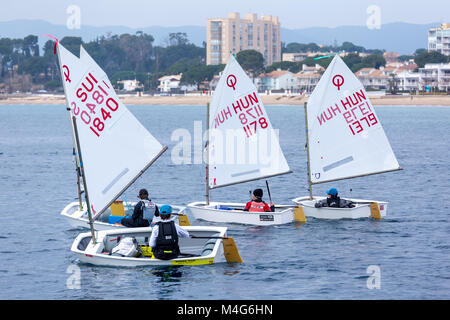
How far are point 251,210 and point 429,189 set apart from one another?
18.1 metres

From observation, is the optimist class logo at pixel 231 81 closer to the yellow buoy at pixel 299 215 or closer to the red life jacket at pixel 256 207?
the red life jacket at pixel 256 207

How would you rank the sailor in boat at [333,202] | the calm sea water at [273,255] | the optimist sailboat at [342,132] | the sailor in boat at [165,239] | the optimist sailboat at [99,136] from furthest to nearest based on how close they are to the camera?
the optimist sailboat at [342,132]
the sailor in boat at [333,202]
the optimist sailboat at [99,136]
the sailor in boat at [165,239]
the calm sea water at [273,255]

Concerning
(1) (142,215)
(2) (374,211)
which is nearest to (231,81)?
(2) (374,211)

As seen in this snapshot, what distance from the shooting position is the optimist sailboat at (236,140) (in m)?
29.9

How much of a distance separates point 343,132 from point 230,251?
34.5 ft

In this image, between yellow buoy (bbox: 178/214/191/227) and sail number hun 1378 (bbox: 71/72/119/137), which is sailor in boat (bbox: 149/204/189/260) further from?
yellow buoy (bbox: 178/214/191/227)

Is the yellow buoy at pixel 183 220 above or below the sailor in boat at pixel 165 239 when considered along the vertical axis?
below

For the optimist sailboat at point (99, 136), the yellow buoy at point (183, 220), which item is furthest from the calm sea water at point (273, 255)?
the optimist sailboat at point (99, 136)

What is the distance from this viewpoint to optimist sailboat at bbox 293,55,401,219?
1227 inches

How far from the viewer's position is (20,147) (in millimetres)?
81750

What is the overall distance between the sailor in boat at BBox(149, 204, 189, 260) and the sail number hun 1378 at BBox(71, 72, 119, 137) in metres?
3.11

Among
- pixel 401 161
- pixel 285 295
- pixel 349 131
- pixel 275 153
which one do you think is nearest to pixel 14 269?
pixel 285 295

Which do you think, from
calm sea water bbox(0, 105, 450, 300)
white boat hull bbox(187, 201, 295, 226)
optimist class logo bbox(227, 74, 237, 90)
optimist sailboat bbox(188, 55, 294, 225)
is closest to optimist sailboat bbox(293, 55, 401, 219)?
optimist sailboat bbox(188, 55, 294, 225)

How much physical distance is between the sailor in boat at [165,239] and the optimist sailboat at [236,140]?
307 inches
